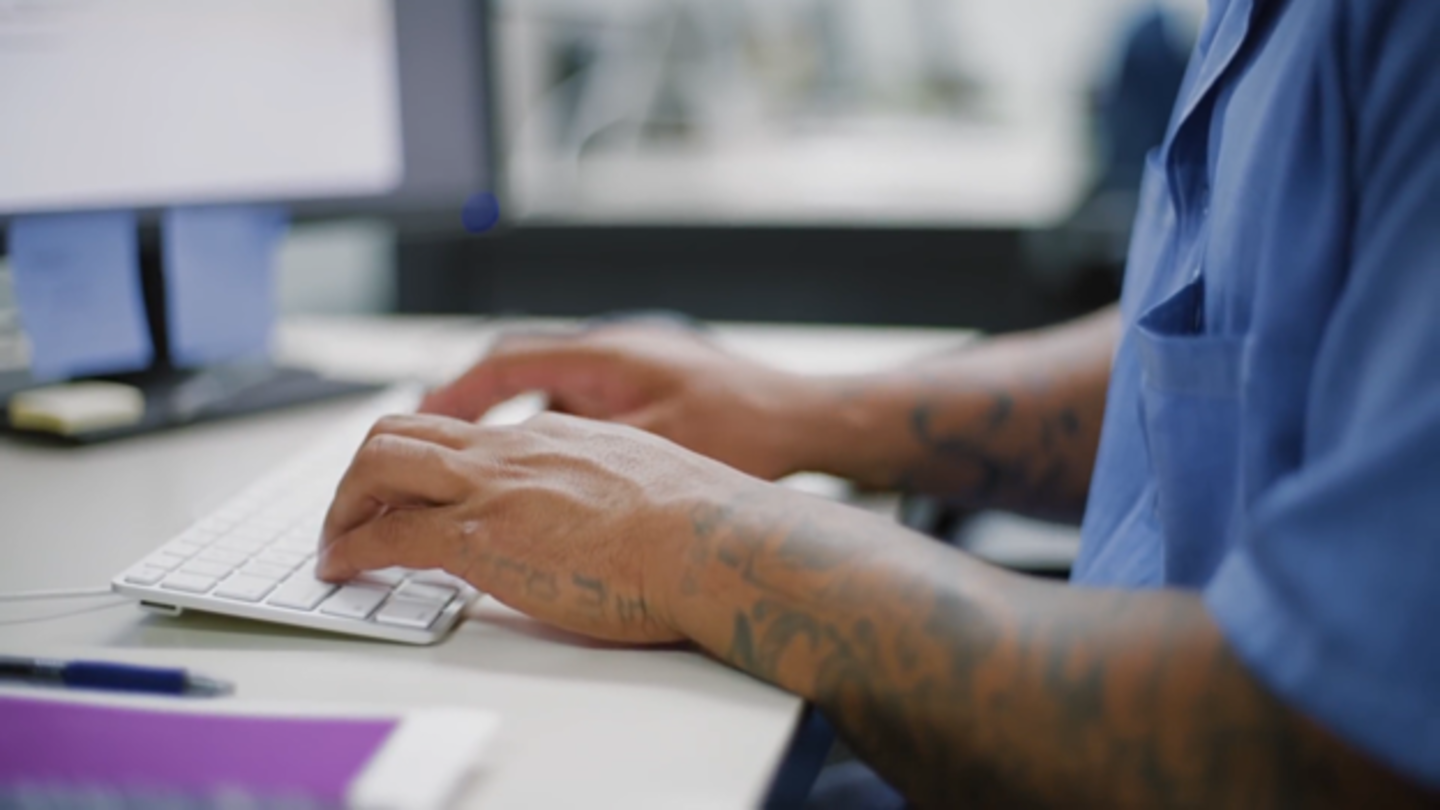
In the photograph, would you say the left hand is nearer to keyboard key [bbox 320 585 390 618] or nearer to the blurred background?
keyboard key [bbox 320 585 390 618]

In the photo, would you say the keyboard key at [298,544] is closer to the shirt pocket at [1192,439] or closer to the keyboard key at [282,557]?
the keyboard key at [282,557]

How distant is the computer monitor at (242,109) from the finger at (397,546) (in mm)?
387

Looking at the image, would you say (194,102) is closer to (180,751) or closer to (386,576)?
(386,576)

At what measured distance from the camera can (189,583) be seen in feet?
1.74

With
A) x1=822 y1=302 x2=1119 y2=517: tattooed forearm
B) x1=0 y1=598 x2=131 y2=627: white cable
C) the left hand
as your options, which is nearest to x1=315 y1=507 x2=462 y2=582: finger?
the left hand

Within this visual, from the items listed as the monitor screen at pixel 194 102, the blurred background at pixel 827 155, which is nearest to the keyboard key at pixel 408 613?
the monitor screen at pixel 194 102

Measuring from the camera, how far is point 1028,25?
8.50 ft

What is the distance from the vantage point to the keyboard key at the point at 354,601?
1.70 feet

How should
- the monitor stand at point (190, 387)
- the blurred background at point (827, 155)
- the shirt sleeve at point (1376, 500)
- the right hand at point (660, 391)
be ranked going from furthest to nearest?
1. the blurred background at point (827, 155)
2. the monitor stand at point (190, 387)
3. the right hand at point (660, 391)
4. the shirt sleeve at point (1376, 500)

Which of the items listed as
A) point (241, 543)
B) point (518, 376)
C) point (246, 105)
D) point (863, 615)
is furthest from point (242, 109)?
point (863, 615)

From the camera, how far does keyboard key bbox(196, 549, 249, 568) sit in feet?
1.82

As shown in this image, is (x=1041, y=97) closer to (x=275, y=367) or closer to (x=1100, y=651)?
(x=275, y=367)

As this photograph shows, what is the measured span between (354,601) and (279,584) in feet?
0.13

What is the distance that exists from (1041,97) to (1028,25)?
0.16 meters
